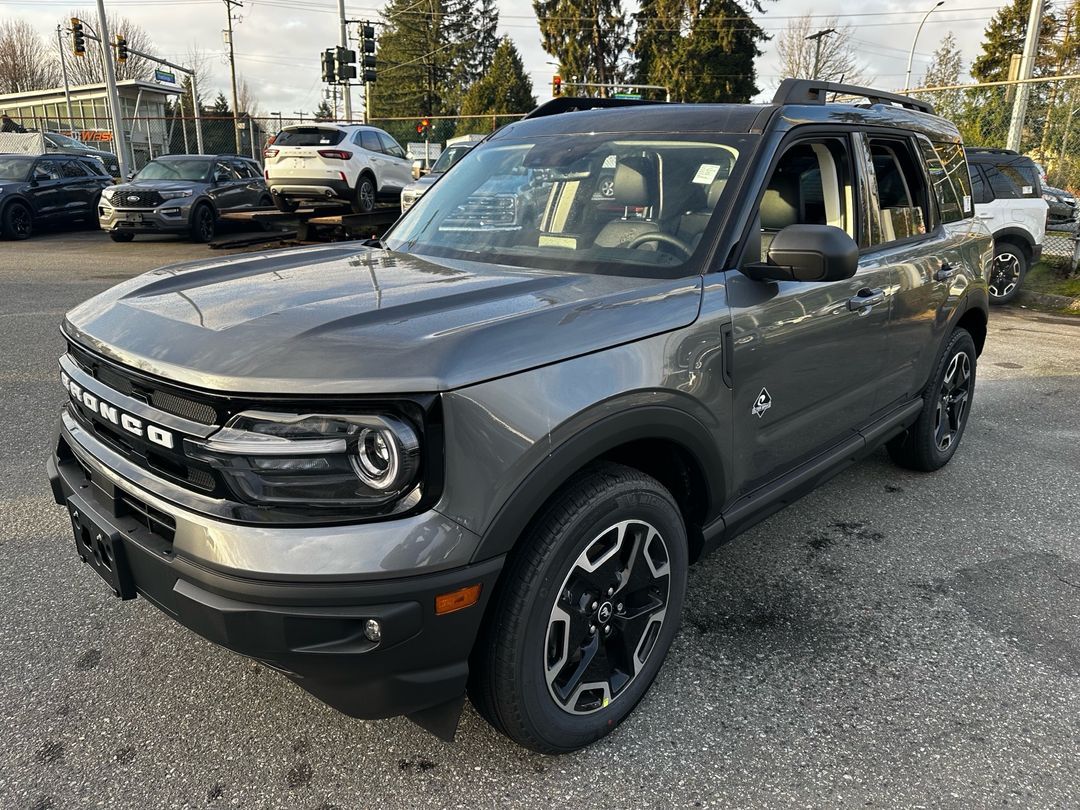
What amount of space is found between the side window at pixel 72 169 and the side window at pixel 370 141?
744 centimetres

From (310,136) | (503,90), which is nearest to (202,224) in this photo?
(310,136)

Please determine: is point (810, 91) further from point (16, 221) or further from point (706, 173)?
point (16, 221)

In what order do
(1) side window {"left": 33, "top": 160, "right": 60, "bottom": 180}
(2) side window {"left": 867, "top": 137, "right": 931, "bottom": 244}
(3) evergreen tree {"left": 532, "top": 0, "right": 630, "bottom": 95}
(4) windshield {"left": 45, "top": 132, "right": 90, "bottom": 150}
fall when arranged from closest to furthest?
(2) side window {"left": 867, "top": 137, "right": 931, "bottom": 244} → (1) side window {"left": 33, "top": 160, "right": 60, "bottom": 180} → (4) windshield {"left": 45, "top": 132, "right": 90, "bottom": 150} → (3) evergreen tree {"left": 532, "top": 0, "right": 630, "bottom": 95}

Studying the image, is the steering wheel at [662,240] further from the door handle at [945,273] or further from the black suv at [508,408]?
the door handle at [945,273]

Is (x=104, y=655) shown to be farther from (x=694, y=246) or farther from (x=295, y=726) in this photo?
(x=694, y=246)

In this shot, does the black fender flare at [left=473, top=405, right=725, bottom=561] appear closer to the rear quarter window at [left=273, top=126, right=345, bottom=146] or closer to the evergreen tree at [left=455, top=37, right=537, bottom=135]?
the rear quarter window at [left=273, top=126, right=345, bottom=146]

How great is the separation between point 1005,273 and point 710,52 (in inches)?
1447

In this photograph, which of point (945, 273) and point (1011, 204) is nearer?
point (945, 273)

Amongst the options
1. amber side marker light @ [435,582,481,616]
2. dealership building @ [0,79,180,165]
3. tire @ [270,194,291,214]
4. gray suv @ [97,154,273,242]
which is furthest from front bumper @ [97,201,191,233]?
dealership building @ [0,79,180,165]

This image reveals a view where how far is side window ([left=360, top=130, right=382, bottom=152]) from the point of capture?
15.2 m

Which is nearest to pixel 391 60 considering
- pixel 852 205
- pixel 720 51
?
pixel 720 51

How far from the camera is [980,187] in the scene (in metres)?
10.1

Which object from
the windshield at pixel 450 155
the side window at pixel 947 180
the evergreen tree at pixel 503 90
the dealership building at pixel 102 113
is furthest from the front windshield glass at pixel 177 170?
the evergreen tree at pixel 503 90

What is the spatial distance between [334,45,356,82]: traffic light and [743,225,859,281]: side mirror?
2152 cm
